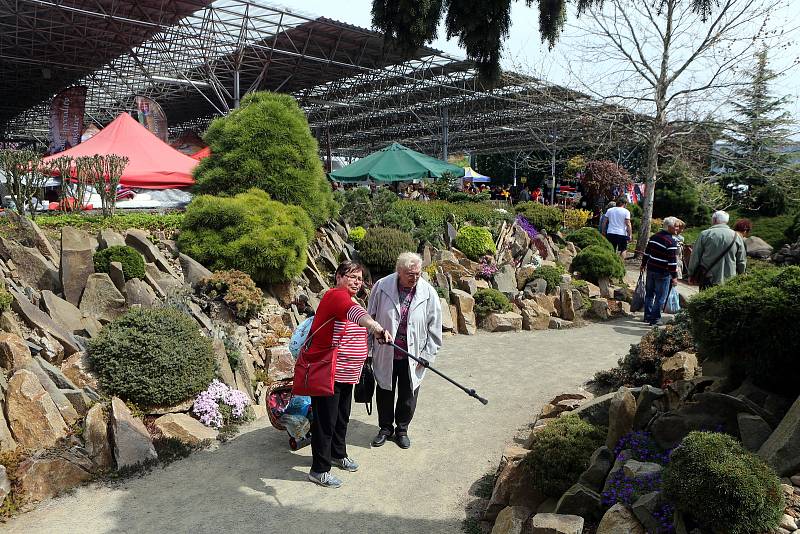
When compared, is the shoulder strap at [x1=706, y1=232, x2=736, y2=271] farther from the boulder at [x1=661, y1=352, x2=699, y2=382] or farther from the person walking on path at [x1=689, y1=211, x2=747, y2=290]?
the boulder at [x1=661, y1=352, x2=699, y2=382]

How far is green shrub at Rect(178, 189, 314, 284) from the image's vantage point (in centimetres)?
888

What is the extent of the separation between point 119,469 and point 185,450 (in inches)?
23.3

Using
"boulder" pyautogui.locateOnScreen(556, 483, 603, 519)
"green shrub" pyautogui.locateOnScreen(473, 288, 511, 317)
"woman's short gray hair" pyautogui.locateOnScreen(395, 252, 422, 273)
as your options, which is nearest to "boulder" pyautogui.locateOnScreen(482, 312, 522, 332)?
"green shrub" pyautogui.locateOnScreen(473, 288, 511, 317)

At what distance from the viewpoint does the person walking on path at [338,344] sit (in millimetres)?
4559

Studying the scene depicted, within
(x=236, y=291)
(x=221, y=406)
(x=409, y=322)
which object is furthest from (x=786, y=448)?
(x=236, y=291)

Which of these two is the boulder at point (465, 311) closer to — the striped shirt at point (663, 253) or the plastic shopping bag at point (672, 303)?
the striped shirt at point (663, 253)

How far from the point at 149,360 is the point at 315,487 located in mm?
2277

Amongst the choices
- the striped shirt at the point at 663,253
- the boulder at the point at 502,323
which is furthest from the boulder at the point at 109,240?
the striped shirt at the point at 663,253

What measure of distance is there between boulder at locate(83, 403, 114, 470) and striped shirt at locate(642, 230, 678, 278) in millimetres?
7944

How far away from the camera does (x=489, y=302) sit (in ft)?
34.3

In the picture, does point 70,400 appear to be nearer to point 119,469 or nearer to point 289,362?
point 119,469

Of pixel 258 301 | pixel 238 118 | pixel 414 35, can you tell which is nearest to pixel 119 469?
pixel 258 301

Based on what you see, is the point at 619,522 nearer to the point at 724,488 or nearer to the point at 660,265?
the point at 724,488

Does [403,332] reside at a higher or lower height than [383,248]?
lower
